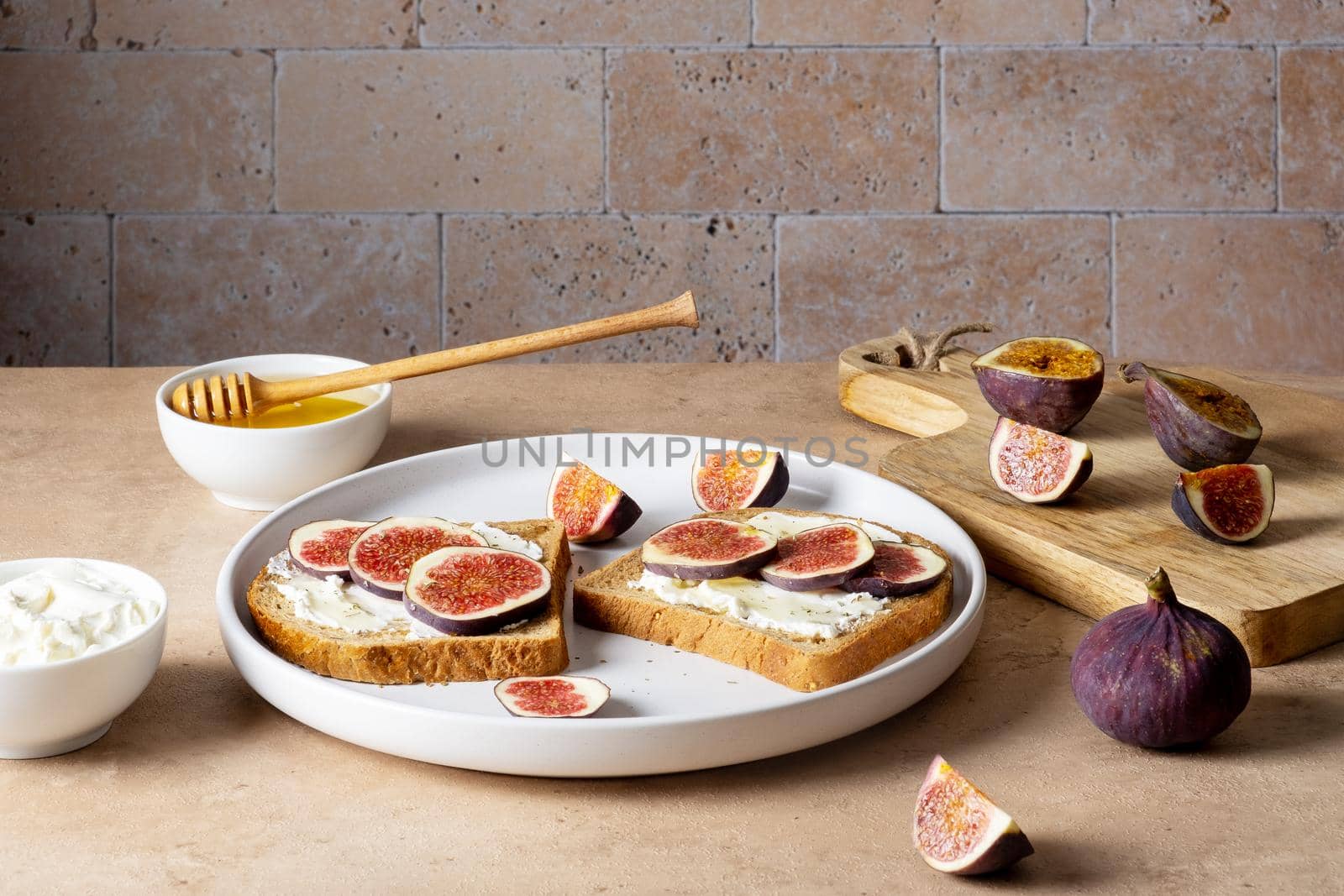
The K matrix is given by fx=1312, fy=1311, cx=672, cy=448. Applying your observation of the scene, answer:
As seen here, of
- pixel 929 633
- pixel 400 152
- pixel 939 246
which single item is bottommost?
pixel 929 633

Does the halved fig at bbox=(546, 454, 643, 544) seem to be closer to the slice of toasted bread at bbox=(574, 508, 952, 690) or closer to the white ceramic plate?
the white ceramic plate

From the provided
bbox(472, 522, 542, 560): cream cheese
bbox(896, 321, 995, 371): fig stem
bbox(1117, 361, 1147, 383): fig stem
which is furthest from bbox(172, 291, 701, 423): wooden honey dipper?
bbox(1117, 361, 1147, 383): fig stem

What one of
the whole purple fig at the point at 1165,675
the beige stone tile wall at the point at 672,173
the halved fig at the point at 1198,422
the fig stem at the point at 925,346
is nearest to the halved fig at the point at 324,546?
the whole purple fig at the point at 1165,675

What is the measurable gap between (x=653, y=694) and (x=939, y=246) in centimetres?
372

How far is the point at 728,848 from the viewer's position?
137cm

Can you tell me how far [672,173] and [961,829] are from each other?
12.9ft

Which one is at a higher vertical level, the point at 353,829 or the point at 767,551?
the point at 767,551

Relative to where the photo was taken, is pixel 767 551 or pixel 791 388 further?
pixel 791 388

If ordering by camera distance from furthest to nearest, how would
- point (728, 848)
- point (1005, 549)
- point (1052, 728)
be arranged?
point (1005, 549), point (1052, 728), point (728, 848)

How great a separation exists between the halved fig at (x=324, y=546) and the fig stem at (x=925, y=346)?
1.44 metres

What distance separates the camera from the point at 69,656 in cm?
146

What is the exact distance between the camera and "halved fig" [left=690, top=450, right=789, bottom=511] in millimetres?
2180

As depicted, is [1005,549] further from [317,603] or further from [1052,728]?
[317,603]

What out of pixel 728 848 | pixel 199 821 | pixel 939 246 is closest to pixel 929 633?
pixel 728 848
